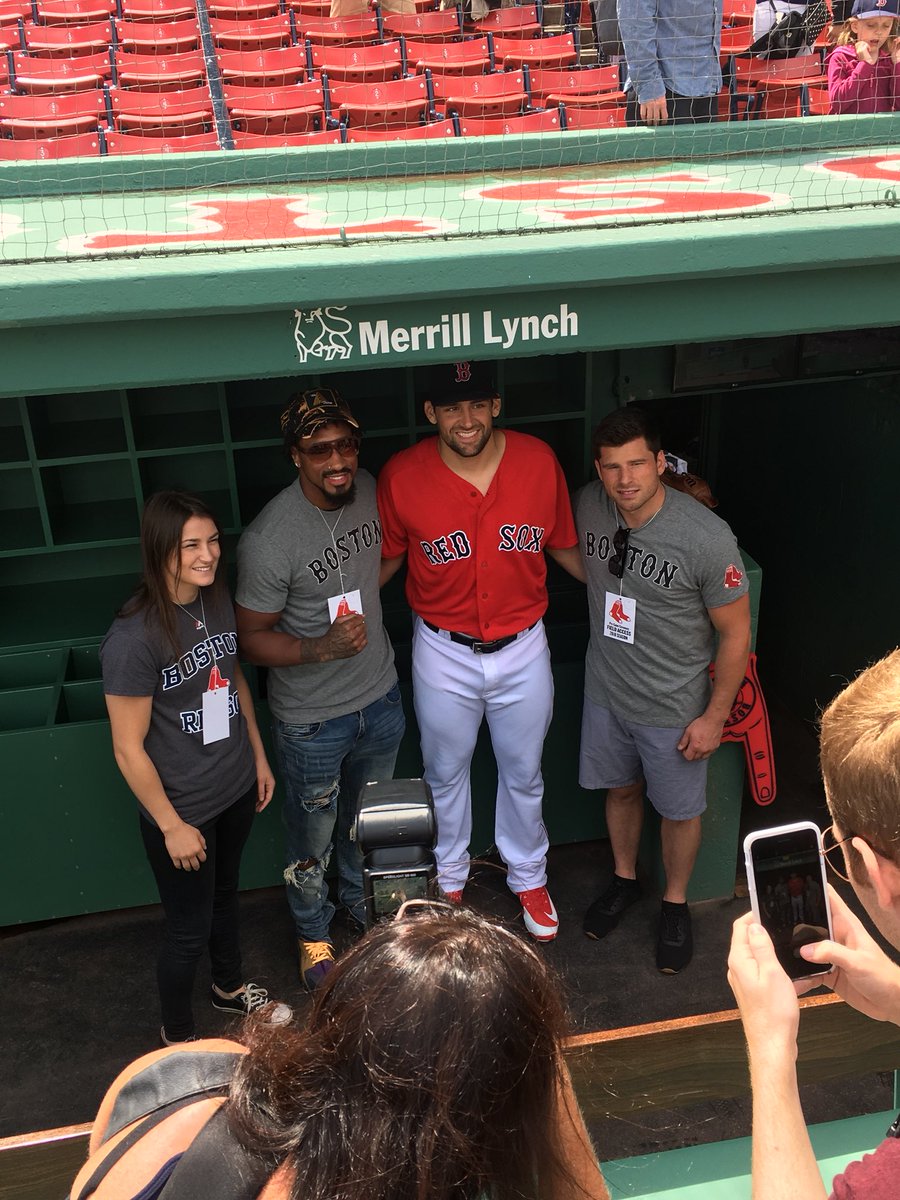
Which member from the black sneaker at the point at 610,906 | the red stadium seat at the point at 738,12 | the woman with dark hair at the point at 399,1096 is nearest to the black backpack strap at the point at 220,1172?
the woman with dark hair at the point at 399,1096

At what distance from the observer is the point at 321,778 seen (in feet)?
11.0

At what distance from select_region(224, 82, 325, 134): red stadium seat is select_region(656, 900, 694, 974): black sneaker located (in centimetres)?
503

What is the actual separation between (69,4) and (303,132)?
2.60 meters

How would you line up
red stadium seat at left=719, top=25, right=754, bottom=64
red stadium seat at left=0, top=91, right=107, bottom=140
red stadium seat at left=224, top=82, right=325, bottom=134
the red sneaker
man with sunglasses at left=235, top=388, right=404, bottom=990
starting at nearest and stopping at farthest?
man with sunglasses at left=235, top=388, right=404, bottom=990, the red sneaker, red stadium seat at left=0, top=91, right=107, bottom=140, red stadium seat at left=224, top=82, right=325, bottom=134, red stadium seat at left=719, top=25, right=754, bottom=64

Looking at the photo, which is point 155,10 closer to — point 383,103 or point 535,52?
point 383,103

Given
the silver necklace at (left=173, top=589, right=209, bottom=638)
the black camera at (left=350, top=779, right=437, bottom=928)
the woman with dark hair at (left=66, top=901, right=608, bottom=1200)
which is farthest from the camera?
the silver necklace at (left=173, top=589, right=209, bottom=638)

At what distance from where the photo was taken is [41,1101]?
3.22 meters

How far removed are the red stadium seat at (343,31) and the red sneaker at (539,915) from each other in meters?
6.22

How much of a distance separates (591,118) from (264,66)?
227cm

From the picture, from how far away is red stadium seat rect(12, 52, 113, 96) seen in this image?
666 cm

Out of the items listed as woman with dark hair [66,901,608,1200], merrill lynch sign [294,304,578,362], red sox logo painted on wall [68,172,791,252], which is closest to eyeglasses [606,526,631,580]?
merrill lynch sign [294,304,578,362]

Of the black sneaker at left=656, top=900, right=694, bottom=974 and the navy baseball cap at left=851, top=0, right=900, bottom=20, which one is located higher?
the navy baseball cap at left=851, top=0, right=900, bottom=20

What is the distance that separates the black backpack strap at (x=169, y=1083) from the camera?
48.2 inches

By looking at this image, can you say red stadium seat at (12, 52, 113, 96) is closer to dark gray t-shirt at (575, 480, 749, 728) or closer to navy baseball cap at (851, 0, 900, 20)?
navy baseball cap at (851, 0, 900, 20)
